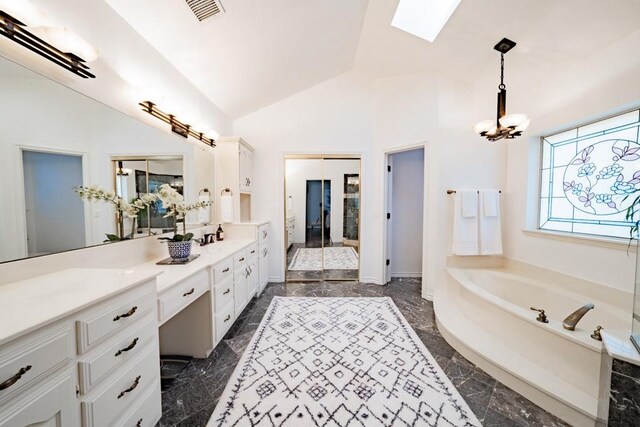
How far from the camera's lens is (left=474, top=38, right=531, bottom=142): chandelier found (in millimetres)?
1864

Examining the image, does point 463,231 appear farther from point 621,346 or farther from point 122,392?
point 122,392

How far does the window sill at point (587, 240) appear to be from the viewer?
1.73 m

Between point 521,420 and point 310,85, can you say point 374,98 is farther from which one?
point 521,420

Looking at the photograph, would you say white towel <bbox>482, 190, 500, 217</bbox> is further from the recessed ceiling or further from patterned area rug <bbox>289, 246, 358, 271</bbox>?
the recessed ceiling

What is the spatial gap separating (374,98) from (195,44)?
97.6 inches

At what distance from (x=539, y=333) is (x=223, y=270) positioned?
2.51 metres

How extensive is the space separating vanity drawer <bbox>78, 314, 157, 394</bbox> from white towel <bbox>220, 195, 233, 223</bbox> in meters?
1.79

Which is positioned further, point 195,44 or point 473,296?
point 473,296

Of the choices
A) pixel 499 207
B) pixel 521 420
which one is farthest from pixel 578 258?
pixel 521 420

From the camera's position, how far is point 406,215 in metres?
3.82

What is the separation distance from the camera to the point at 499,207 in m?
2.78

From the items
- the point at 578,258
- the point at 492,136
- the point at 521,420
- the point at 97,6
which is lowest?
the point at 521,420

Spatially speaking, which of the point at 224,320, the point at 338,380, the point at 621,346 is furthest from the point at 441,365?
the point at 224,320

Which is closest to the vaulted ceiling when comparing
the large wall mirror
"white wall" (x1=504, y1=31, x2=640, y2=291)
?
"white wall" (x1=504, y1=31, x2=640, y2=291)
